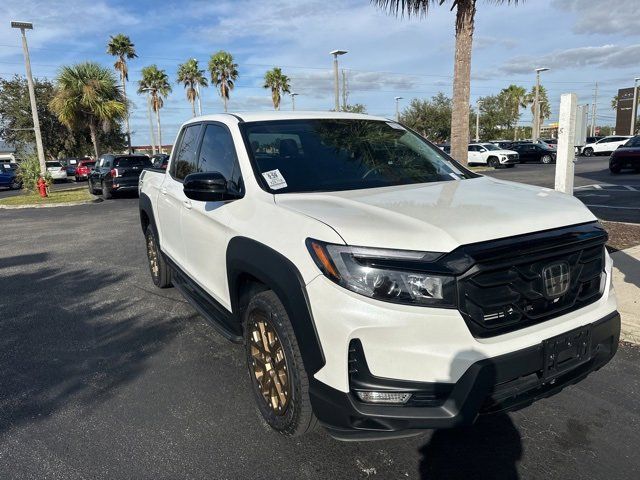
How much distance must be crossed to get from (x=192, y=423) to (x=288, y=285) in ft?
4.20

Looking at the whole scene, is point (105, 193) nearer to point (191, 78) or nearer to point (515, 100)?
point (191, 78)

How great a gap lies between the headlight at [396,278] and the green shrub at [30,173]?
2110cm

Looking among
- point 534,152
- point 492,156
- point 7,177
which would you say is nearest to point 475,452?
point 492,156

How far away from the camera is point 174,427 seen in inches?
119

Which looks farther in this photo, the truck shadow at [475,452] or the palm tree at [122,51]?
the palm tree at [122,51]

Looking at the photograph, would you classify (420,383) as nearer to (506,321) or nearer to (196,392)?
(506,321)

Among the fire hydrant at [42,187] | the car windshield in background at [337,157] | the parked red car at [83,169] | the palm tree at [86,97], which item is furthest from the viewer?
the parked red car at [83,169]

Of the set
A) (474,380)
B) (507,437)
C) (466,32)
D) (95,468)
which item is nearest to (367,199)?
(474,380)

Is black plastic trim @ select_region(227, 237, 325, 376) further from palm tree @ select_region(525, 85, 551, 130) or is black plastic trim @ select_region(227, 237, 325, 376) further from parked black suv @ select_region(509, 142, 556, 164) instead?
palm tree @ select_region(525, 85, 551, 130)

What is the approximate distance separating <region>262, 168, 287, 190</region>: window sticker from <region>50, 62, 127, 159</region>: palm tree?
2570 centimetres

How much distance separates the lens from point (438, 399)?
2.16 m

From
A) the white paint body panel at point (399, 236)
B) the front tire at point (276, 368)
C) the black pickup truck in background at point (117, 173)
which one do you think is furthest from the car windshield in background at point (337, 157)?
the black pickup truck in background at point (117, 173)

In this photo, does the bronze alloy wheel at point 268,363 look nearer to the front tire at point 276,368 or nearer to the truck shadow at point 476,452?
the front tire at point 276,368

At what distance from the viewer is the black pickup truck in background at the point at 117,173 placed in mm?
18047
